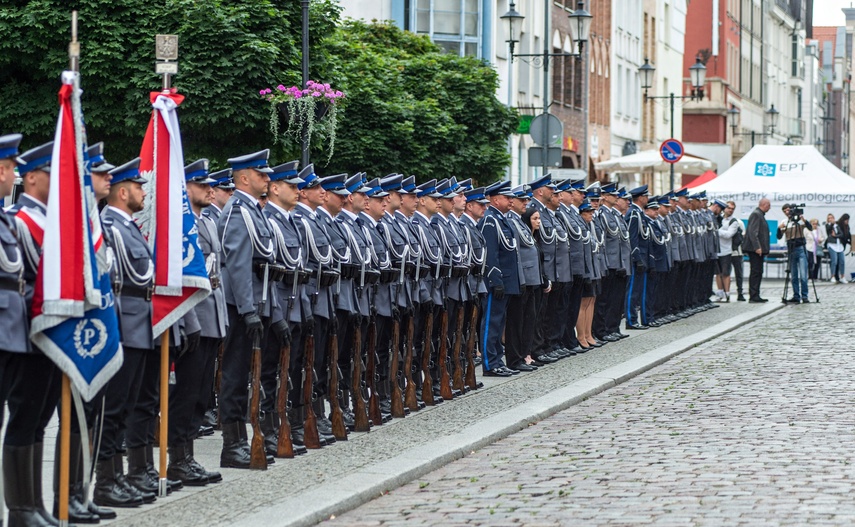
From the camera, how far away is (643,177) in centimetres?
6544

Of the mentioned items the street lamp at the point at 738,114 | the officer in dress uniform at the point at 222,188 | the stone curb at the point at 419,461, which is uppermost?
the street lamp at the point at 738,114

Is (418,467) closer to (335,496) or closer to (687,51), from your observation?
(335,496)

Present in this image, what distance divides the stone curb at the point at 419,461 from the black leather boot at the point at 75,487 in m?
0.80

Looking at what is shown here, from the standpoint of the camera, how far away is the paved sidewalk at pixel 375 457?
342 inches

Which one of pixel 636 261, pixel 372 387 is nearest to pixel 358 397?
pixel 372 387

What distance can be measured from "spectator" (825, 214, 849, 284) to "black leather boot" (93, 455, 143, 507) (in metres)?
36.6

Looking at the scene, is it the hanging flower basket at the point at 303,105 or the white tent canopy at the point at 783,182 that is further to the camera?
the white tent canopy at the point at 783,182

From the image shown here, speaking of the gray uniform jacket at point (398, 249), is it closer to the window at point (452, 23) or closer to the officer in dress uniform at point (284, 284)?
the officer in dress uniform at point (284, 284)

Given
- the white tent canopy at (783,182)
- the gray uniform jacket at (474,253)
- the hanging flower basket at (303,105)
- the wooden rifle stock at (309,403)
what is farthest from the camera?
the white tent canopy at (783,182)

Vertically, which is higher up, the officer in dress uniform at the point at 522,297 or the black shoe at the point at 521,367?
the officer in dress uniform at the point at 522,297

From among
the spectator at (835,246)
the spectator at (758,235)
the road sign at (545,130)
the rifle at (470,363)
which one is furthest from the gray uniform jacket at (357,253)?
the spectator at (835,246)

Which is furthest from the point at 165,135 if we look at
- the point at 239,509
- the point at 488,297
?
the point at 488,297

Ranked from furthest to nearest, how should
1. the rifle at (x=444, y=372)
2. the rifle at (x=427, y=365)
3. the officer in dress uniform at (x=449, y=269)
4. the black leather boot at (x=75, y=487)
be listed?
1. the officer in dress uniform at (x=449, y=269)
2. the rifle at (x=444, y=372)
3. the rifle at (x=427, y=365)
4. the black leather boot at (x=75, y=487)

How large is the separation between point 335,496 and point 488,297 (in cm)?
830
